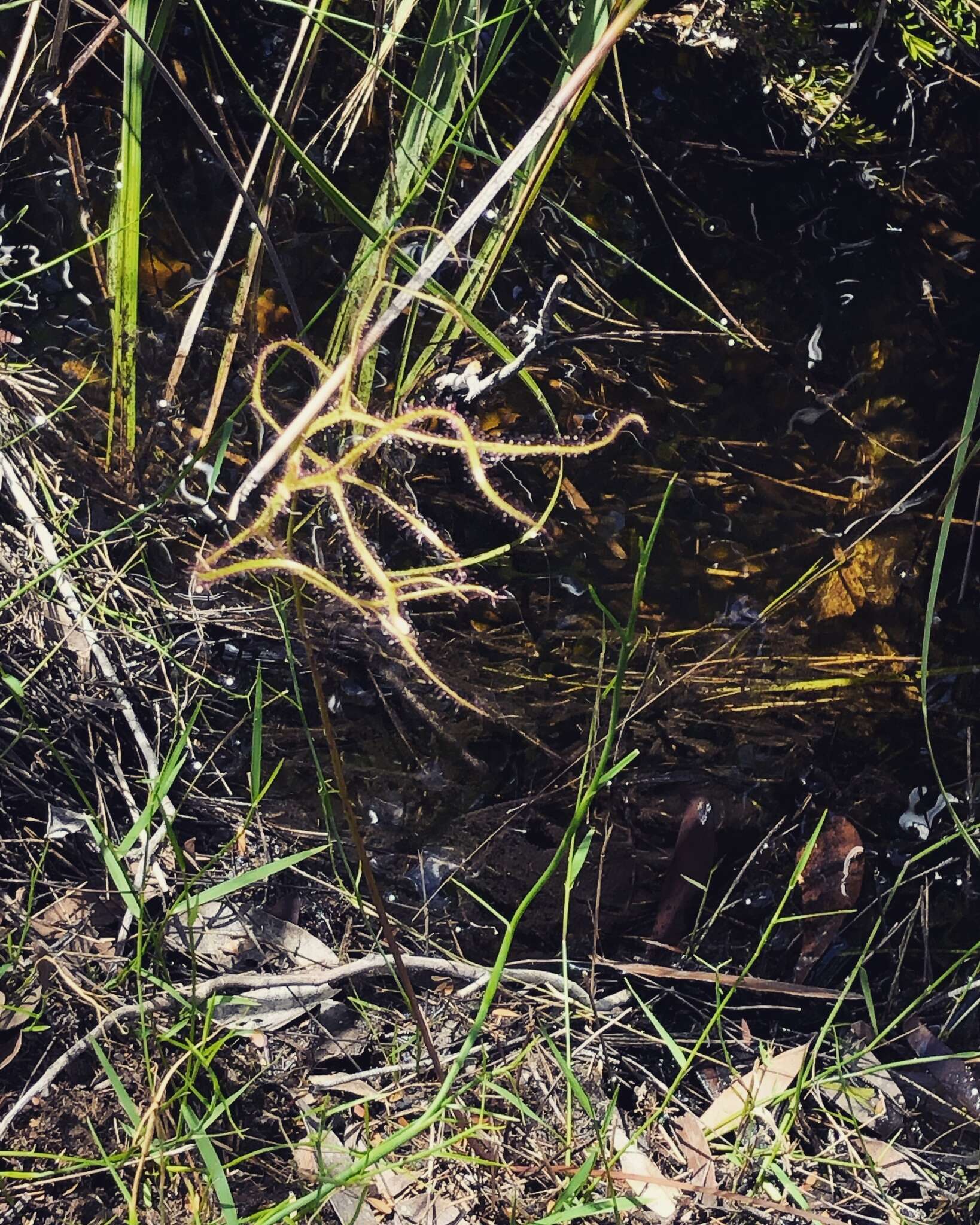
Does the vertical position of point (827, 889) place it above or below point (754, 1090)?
above

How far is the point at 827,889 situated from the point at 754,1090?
31 centimetres

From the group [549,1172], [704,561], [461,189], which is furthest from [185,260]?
[549,1172]

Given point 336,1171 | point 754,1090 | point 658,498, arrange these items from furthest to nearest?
1. point 658,498
2. point 754,1090
3. point 336,1171

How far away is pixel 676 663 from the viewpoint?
4.65ft

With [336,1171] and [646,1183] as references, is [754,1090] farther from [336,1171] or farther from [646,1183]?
[336,1171]

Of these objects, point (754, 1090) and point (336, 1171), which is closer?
point (336, 1171)

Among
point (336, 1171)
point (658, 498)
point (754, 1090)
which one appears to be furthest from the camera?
point (658, 498)

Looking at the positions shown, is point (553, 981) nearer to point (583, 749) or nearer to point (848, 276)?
point (583, 749)

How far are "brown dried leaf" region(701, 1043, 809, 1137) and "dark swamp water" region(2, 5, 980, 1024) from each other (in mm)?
121

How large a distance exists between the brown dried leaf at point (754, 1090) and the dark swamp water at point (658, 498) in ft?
0.40

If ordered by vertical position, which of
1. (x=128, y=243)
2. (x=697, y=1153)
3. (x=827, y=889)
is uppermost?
(x=128, y=243)

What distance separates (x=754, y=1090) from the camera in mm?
1314

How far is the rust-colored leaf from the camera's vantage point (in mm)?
1398

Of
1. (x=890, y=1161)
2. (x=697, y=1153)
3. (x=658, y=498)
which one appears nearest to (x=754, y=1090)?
(x=697, y=1153)
